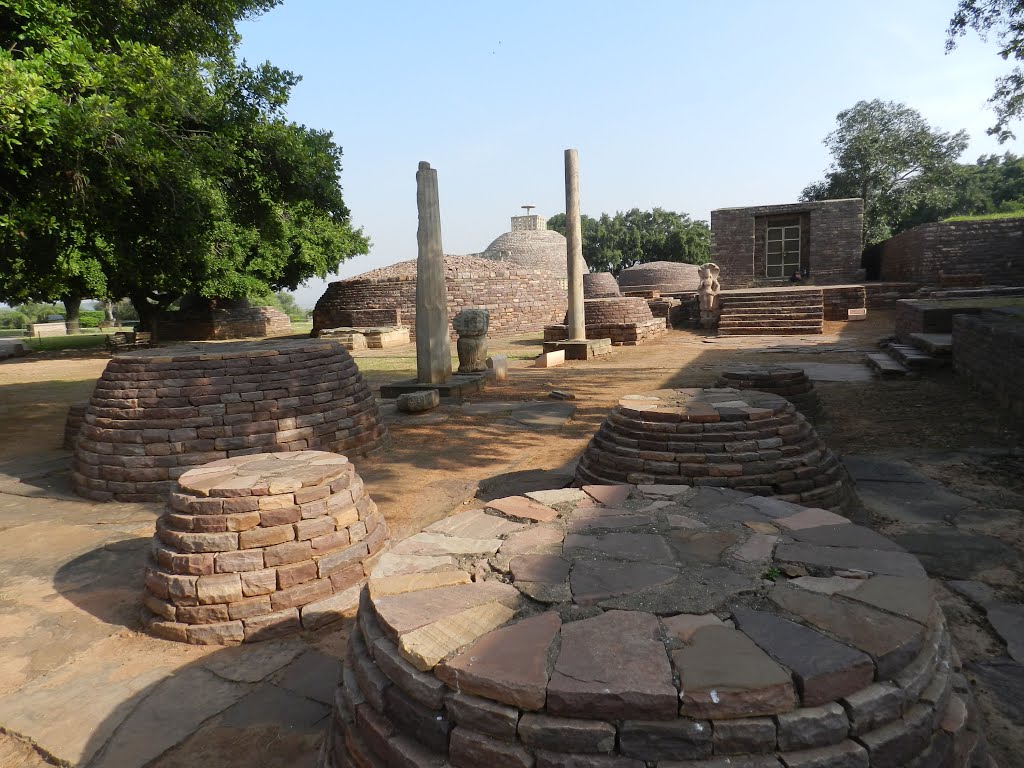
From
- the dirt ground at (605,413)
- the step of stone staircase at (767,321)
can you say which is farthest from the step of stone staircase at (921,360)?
the step of stone staircase at (767,321)

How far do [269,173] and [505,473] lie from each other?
5.13 metres

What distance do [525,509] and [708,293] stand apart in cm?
1553

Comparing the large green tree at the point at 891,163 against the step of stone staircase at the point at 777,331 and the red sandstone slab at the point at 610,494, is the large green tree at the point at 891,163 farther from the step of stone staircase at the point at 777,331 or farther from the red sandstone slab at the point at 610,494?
the red sandstone slab at the point at 610,494

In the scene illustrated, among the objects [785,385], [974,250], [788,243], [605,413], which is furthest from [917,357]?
[788,243]

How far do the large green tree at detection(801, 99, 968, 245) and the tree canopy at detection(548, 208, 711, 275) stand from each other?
1170cm

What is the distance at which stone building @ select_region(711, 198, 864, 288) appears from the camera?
1850 centimetres

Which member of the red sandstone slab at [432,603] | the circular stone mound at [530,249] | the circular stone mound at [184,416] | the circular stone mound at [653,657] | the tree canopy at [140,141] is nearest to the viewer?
the circular stone mound at [653,657]

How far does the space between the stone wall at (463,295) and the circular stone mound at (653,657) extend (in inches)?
662

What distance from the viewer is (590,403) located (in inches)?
295

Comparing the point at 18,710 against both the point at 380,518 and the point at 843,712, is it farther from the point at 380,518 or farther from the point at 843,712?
the point at 843,712

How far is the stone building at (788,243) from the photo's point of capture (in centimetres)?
1850

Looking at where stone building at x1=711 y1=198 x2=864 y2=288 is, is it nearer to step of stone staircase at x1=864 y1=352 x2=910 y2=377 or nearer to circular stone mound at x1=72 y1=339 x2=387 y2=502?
step of stone staircase at x1=864 y1=352 x2=910 y2=377

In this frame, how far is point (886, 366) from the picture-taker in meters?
8.15

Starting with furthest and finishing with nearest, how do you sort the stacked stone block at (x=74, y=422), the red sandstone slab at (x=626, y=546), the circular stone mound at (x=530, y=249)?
1. the circular stone mound at (x=530, y=249)
2. the stacked stone block at (x=74, y=422)
3. the red sandstone slab at (x=626, y=546)
